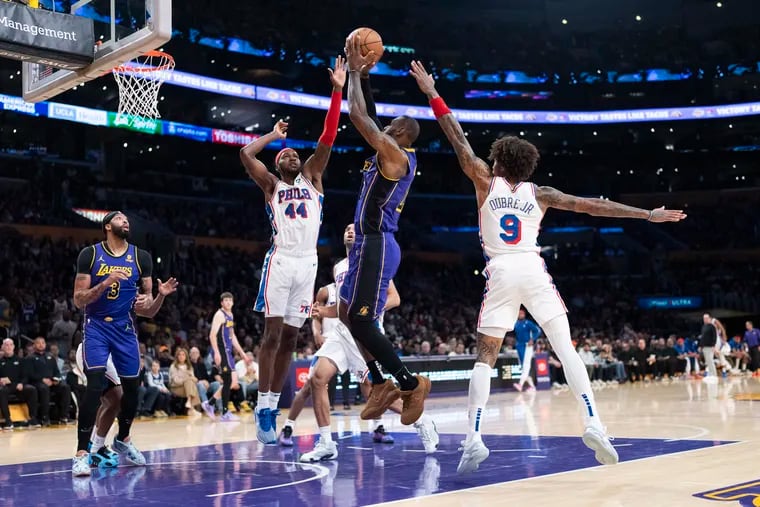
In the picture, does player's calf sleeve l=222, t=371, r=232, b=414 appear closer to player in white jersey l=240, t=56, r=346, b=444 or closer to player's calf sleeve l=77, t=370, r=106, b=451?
player in white jersey l=240, t=56, r=346, b=444

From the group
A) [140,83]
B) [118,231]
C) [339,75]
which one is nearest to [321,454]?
[118,231]

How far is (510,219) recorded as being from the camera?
5977 millimetres

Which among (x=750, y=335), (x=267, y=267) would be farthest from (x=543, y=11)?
(x=267, y=267)

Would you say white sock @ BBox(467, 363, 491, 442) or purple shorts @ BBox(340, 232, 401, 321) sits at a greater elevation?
purple shorts @ BBox(340, 232, 401, 321)

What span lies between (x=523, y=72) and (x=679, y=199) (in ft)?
33.5

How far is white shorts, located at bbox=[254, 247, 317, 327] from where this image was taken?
7691mm

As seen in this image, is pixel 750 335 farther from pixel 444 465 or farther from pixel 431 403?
pixel 444 465

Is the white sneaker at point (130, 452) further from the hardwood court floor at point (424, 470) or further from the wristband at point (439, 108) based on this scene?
the wristband at point (439, 108)

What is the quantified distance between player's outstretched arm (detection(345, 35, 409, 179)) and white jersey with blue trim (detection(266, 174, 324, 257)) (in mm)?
1439

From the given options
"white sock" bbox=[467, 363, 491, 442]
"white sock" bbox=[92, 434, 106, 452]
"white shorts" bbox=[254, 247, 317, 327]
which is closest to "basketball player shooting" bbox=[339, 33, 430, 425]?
"white sock" bbox=[467, 363, 491, 442]

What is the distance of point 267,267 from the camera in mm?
7824

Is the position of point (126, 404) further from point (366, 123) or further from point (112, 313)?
point (366, 123)

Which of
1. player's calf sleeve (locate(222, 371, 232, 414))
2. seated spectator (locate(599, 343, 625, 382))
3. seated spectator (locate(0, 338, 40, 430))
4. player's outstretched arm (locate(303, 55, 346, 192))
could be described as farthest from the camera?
seated spectator (locate(599, 343, 625, 382))

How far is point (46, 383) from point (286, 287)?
741 cm
